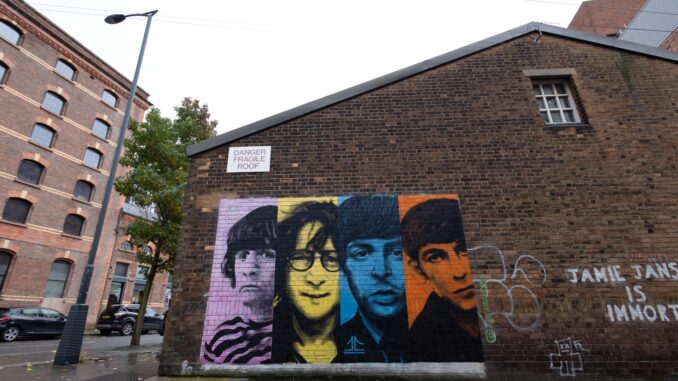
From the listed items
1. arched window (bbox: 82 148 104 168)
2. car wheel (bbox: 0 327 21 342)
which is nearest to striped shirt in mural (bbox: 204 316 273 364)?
car wheel (bbox: 0 327 21 342)

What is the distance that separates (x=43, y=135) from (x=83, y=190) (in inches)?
142

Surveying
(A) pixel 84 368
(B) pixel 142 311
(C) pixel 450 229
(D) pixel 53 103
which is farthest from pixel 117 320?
(C) pixel 450 229

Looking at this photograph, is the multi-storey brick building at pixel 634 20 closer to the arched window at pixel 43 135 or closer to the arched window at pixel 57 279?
the arched window at pixel 43 135

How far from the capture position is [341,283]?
609cm

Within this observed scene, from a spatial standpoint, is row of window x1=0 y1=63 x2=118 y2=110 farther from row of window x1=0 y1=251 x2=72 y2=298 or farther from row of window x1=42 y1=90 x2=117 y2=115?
row of window x1=0 y1=251 x2=72 y2=298

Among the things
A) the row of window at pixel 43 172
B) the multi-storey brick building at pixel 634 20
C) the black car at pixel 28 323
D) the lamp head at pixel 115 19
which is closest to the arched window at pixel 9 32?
the row of window at pixel 43 172

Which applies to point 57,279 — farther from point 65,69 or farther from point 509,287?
point 509,287

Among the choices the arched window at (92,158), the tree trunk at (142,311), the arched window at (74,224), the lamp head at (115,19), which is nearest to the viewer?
the lamp head at (115,19)

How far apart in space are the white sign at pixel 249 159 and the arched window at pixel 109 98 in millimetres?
20747

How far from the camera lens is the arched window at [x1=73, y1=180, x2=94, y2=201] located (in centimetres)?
1988

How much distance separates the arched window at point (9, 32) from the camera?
17469 mm

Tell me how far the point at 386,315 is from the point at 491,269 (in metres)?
2.10

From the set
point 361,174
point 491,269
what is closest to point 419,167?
point 361,174

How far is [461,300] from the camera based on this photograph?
234 inches
